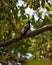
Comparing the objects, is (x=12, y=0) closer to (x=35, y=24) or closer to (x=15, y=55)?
(x=35, y=24)

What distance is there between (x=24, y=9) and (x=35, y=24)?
334mm

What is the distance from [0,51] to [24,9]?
0.74m

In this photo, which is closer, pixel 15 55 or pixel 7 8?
pixel 7 8

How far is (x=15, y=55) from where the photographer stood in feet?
12.1

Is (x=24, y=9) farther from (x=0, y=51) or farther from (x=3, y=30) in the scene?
(x=0, y=51)

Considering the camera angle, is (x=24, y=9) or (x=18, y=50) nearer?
(x=24, y=9)

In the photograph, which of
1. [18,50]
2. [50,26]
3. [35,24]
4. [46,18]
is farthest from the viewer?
[18,50]

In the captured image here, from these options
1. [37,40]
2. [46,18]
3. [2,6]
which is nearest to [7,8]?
[2,6]

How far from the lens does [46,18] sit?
9.97 ft

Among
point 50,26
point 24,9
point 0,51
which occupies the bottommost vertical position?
point 50,26

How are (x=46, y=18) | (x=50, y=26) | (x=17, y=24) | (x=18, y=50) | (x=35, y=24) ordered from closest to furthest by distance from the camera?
(x=50, y=26) < (x=46, y=18) < (x=17, y=24) < (x=35, y=24) < (x=18, y=50)

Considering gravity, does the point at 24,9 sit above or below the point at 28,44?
above

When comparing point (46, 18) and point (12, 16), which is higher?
point (12, 16)

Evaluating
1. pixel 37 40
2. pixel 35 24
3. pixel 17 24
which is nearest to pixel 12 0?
pixel 17 24
